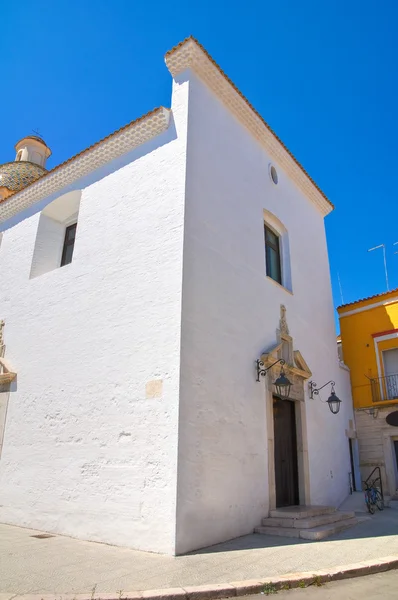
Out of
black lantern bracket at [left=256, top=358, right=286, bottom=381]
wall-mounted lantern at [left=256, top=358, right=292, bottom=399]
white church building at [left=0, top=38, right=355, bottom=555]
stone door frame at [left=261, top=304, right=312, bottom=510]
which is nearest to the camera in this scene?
white church building at [left=0, top=38, right=355, bottom=555]

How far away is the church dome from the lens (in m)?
15.2

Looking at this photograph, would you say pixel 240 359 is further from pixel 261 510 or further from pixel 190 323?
pixel 261 510

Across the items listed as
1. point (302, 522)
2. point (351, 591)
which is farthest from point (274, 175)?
point (351, 591)

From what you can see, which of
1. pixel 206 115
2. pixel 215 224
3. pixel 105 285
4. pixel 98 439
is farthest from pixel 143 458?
pixel 206 115

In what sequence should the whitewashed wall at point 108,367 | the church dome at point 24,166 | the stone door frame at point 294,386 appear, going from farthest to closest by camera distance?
1. the church dome at point 24,166
2. the stone door frame at point 294,386
3. the whitewashed wall at point 108,367

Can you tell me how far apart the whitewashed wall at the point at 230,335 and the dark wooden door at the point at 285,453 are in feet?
1.52

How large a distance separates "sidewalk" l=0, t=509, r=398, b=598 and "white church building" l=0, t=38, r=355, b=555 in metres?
0.37

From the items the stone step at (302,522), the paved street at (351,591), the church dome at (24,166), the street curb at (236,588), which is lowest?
the paved street at (351,591)

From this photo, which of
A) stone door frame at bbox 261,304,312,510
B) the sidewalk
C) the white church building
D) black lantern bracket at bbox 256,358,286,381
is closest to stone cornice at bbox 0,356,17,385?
the white church building

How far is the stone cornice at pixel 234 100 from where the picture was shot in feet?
25.4

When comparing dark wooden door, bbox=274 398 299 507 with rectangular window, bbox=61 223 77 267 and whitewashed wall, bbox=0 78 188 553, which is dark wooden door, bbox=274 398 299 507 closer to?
whitewashed wall, bbox=0 78 188 553

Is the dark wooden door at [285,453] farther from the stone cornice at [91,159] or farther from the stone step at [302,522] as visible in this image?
the stone cornice at [91,159]

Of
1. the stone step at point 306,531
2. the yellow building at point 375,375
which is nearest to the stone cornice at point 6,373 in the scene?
the stone step at point 306,531

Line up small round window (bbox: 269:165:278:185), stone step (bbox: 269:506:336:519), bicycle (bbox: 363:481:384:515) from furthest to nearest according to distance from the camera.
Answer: small round window (bbox: 269:165:278:185), bicycle (bbox: 363:481:384:515), stone step (bbox: 269:506:336:519)
